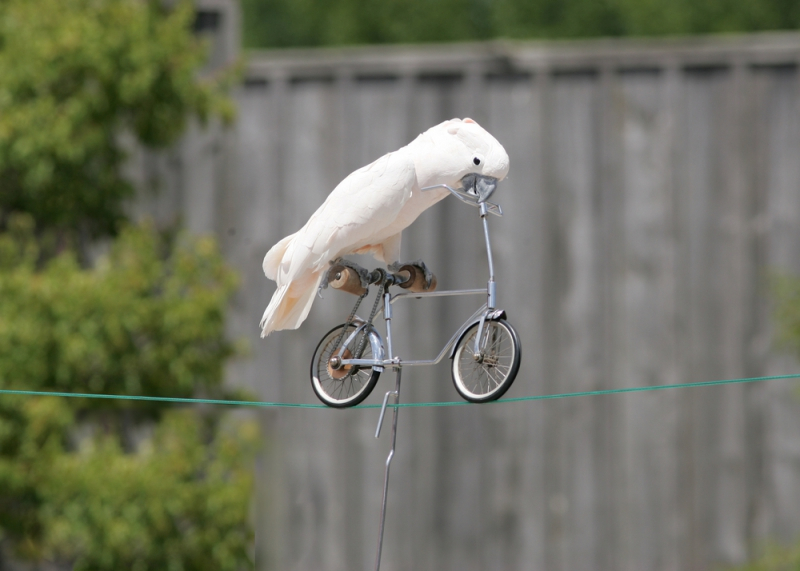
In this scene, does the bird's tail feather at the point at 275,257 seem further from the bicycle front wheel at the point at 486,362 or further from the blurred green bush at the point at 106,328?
the blurred green bush at the point at 106,328

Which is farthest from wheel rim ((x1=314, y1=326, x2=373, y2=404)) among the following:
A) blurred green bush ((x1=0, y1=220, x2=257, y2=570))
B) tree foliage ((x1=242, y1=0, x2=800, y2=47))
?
tree foliage ((x1=242, y1=0, x2=800, y2=47))

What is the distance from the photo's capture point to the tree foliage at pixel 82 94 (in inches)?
104

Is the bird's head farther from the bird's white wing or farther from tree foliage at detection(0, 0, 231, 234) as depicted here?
tree foliage at detection(0, 0, 231, 234)

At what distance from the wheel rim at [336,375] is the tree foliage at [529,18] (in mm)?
3642

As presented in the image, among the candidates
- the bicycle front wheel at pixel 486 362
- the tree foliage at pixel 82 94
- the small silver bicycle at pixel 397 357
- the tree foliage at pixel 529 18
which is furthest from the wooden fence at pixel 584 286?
the bicycle front wheel at pixel 486 362

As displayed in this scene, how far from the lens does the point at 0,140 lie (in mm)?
2621

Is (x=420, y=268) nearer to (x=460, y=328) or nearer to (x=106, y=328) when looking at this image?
(x=460, y=328)

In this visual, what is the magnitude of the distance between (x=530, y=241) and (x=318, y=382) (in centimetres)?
189

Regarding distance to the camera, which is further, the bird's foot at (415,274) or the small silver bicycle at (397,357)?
the bird's foot at (415,274)

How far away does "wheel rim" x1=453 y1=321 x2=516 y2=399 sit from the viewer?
1.29 m

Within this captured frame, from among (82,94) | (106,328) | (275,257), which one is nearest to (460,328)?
(275,257)

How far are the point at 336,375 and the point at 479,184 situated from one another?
32cm

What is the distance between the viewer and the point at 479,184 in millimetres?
1346

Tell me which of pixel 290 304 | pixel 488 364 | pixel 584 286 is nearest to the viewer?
pixel 488 364
